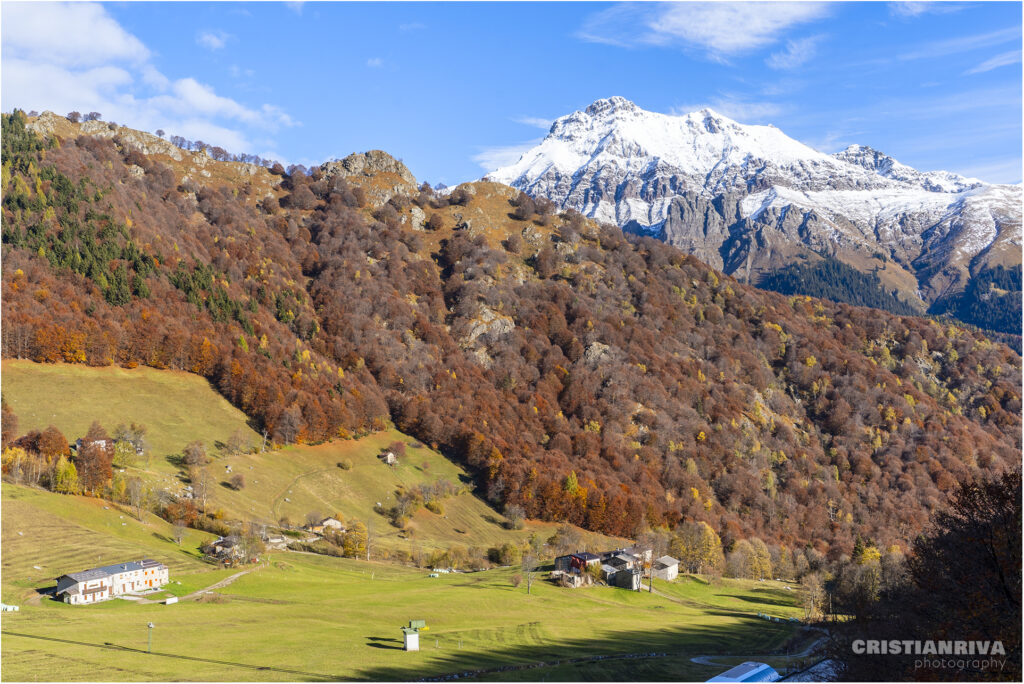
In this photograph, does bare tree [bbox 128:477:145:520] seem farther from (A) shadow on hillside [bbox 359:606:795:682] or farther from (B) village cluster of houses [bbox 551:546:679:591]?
(B) village cluster of houses [bbox 551:546:679:591]

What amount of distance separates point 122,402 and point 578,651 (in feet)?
391

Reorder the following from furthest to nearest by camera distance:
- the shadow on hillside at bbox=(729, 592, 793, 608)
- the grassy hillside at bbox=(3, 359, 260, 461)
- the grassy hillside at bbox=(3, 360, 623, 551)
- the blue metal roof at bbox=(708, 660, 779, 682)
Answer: the grassy hillside at bbox=(3, 359, 260, 461) < the grassy hillside at bbox=(3, 360, 623, 551) < the shadow on hillside at bbox=(729, 592, 793, 608) < the blue metal roof at bbox=(708, 660, 779, 682)

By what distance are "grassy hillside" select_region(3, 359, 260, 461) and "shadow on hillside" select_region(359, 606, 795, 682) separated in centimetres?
8979

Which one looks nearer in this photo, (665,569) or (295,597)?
(295,597)

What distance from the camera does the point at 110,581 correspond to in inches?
3120

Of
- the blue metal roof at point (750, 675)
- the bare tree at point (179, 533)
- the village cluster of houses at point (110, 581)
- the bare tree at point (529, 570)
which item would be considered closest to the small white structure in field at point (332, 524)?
the bare tree at point (179, 533)

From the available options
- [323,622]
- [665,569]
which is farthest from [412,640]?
[665,569]

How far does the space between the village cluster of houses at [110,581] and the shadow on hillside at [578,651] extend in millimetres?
38999

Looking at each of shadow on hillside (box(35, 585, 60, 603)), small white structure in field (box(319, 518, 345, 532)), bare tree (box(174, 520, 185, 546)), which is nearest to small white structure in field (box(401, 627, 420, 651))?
shadow on hillside (box(35, 585, 60, 603))

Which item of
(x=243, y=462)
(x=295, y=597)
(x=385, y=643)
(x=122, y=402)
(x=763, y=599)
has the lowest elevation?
(x=763, y=599)

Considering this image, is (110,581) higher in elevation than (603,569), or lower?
higher

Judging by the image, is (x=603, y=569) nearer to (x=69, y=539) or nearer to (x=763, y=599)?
(x=763, y=599)

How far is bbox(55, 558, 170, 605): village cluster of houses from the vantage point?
76.1 metres

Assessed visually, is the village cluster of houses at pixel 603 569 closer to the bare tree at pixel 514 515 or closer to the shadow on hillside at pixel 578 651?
the shadow on hillside at pixel 578 651
